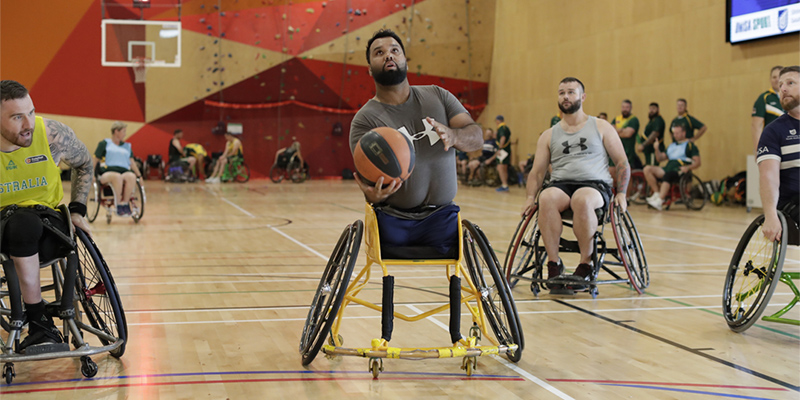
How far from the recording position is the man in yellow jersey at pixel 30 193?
3.18m

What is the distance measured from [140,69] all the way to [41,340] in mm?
17776

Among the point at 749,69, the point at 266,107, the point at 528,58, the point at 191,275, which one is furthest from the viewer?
the point at 266,107

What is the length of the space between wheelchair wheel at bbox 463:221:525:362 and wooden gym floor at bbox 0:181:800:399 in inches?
5.3

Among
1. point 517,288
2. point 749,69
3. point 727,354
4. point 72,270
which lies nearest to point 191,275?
point 517,288

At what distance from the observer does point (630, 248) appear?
5398 mm

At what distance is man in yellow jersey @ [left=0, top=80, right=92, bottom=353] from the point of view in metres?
3.18

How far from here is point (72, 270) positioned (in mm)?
3279

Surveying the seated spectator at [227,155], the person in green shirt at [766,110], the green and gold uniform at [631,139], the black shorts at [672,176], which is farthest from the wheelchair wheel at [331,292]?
the seated spectator at [227,155]

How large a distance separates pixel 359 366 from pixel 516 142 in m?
16.7

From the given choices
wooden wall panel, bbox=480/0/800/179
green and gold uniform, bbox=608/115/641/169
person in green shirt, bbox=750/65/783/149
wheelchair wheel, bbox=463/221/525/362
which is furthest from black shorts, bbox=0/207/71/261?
wooden wall panel, bbox=480/0/800/179

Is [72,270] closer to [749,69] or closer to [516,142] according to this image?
[749,69]

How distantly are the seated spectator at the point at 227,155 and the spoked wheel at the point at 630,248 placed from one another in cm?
1544

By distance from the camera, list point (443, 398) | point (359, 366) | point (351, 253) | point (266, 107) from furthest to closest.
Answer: point (266, 107) < point (359, 366) < point (351, 253) < point (443, 398)

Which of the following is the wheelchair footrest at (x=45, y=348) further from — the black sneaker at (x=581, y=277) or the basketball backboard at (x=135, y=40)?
the basketball backboard at (x=135, y=40)
